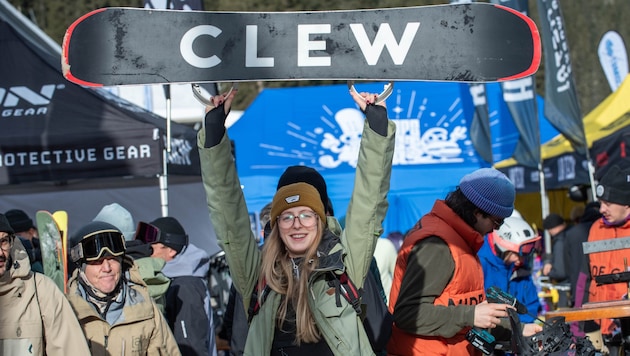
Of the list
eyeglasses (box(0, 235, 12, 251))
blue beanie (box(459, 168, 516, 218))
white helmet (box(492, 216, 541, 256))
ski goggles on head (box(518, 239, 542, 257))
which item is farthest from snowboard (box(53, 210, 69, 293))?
ski goggles on head (box(518, 239, 542, 257))

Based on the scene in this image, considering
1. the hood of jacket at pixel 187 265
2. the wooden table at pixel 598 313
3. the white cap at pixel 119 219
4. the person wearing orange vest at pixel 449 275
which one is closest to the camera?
the person wearing orange vest at pixel 449 275

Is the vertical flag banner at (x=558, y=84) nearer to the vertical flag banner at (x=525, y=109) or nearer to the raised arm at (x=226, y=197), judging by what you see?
the vertical flag banner at (x=525, y=109)

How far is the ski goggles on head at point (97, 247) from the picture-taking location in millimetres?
4168

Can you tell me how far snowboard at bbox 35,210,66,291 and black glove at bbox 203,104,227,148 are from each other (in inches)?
88.5

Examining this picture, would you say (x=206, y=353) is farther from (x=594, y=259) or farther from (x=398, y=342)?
(x=594, y=259)

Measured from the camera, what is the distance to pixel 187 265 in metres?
5.86

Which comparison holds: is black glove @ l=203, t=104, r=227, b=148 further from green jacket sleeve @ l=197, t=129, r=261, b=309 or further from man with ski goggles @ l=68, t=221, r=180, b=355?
man with ski goggles @ l=68, t=221, r=180, b=355

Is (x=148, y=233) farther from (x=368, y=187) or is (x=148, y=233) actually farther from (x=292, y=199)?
(x=368, y=187)

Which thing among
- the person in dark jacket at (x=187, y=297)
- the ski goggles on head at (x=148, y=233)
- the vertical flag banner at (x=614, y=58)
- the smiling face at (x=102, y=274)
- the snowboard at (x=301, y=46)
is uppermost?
the vertical flag banner at (x=614, y=58)

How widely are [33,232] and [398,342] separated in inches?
181

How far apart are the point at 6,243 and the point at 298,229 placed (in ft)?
4.57

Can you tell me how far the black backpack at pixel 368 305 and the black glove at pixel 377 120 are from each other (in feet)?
1.78

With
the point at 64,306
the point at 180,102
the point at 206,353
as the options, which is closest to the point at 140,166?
the point at 206,353

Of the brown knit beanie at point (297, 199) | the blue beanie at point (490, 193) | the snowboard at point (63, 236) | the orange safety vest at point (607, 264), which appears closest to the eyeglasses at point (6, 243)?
the snowboard at point (63, 236)
